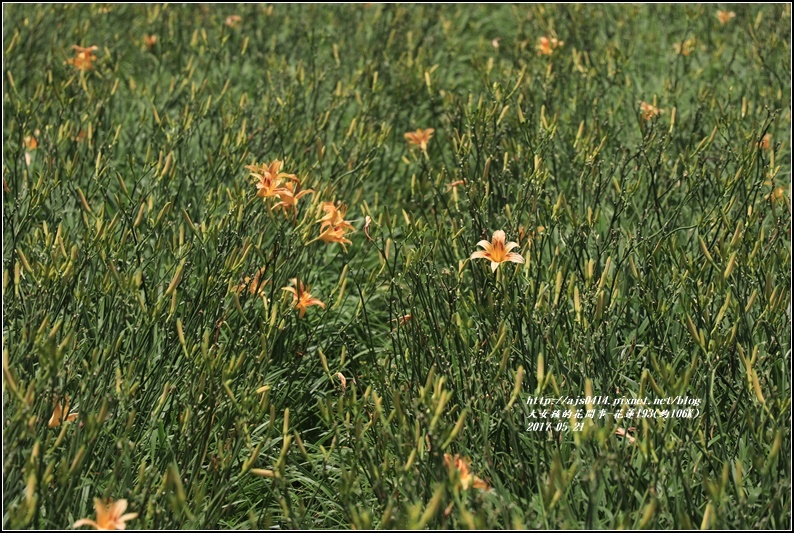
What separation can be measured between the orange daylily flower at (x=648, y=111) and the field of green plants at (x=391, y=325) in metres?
0.02

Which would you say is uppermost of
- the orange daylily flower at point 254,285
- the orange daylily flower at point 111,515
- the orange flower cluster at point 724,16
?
the orange flower cluster at point 724,16

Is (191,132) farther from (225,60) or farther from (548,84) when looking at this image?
(548,84)

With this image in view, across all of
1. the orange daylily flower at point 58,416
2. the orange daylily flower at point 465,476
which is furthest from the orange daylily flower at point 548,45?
the orange daylily flower at point 58,416

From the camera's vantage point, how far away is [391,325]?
2.20 meters

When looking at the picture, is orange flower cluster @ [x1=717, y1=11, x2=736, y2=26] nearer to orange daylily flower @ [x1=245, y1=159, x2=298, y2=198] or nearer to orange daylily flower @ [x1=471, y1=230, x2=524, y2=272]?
orange daylily flower @ [x1=471, y1=230, x2=524, y2=272]

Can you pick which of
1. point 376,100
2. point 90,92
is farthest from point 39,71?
point 376,100

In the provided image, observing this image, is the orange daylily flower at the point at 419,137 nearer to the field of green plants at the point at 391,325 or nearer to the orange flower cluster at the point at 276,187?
the field of green plants at the point at 391,325

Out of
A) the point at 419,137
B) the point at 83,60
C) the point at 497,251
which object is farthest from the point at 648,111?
the point at 83,60

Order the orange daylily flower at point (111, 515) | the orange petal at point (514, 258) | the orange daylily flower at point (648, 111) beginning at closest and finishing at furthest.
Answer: the orange daylily flower at point (111, 515), the orange petal at point (514, 258), the orange daylily flower at point (648, 111)

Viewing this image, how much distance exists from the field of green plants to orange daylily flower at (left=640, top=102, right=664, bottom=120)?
19mm

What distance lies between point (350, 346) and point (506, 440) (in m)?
0.64

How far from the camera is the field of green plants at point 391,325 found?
5.82ft

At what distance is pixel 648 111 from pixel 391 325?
1682 mm

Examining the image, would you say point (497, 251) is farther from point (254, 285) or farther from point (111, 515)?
point (111, 515)
